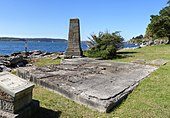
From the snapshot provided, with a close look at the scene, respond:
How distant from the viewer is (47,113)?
130 inches

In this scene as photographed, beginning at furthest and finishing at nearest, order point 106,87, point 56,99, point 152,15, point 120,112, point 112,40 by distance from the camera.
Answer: point 152,15 < point 112,40 < point 106,87 < point 56,99 < point 120,112

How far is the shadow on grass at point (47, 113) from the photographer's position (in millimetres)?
3213

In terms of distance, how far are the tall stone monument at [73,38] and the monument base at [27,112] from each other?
8270 millimetres

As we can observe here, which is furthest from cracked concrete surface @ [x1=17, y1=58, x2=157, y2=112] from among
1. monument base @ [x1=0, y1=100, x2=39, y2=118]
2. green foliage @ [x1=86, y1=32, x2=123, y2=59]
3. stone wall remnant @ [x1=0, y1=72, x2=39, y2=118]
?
green foliage @ [x1=86, y1=32, x2=123, y2=59]

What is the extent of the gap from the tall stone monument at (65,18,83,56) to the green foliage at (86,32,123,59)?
0.93 metres

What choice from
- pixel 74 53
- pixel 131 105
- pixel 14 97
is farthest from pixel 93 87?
pixel 74 53

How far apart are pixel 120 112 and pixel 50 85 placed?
5.90 ft

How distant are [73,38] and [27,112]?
8.85m

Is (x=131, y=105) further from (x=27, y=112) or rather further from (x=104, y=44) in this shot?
(x=104, y=44)

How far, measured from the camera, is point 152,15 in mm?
27516

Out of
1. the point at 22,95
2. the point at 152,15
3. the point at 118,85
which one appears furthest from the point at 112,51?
the point at 152,15

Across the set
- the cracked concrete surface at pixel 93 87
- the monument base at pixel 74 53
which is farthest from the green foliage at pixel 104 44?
the cracked concrete surface at pixel 93 87

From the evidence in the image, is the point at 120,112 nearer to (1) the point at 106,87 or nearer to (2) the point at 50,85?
(1) the point at 106,87

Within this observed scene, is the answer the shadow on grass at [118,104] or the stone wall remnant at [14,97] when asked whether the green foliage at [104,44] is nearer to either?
the shadow on grass at [118,104]
